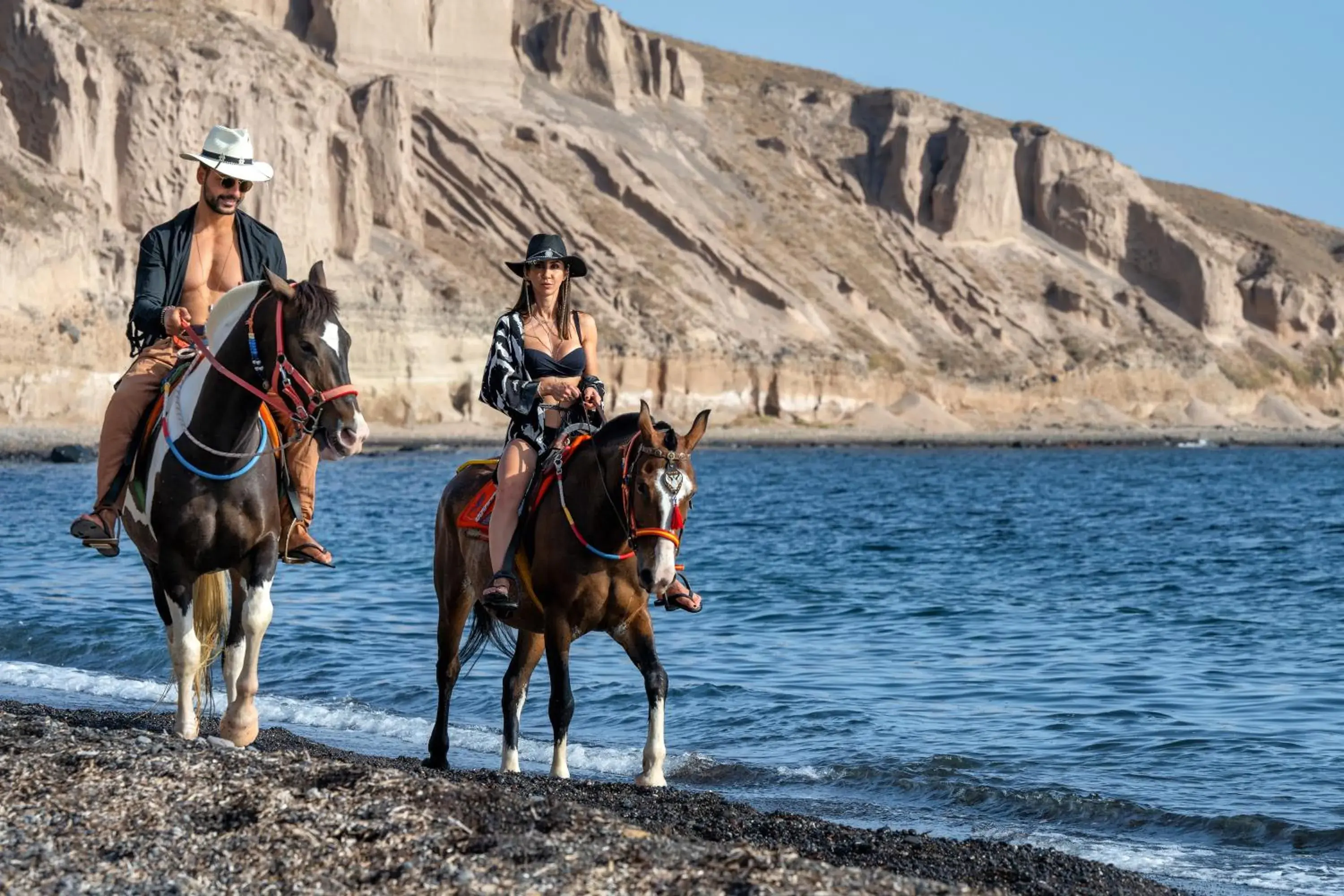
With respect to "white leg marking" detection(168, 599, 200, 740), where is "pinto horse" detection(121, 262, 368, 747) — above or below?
above

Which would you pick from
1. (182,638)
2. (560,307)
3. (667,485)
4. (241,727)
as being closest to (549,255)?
(560,307)

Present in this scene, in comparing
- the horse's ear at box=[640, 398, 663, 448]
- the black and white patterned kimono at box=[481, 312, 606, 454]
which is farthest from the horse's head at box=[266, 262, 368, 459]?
the horse's ear at box=[640, 398, 663, 448]

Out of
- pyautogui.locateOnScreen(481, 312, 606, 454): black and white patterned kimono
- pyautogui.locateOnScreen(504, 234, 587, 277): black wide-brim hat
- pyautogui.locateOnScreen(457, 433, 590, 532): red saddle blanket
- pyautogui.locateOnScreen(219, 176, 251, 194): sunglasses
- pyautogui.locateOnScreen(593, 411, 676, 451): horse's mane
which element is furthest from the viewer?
pyautogui.locateOnScreen(504, 234, 587, 277): black wide-brim hat

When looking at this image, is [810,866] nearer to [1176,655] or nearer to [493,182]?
[1176,655]

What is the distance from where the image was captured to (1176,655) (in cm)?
1691

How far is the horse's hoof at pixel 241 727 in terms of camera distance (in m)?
8.62

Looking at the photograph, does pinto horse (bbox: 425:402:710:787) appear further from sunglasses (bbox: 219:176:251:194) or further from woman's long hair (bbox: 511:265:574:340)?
sunglasses (bbox: 219:176:251:194)

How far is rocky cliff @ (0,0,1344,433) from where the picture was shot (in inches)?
2773

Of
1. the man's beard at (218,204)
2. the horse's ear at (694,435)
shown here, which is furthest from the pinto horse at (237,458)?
the horse's ear at (694,435)

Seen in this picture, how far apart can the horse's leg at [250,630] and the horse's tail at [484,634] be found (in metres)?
1.50

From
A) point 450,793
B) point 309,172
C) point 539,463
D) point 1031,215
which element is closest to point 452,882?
point 450,793

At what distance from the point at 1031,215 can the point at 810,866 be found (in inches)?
4882

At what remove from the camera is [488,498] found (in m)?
9.35

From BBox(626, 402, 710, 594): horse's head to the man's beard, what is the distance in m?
2.87
